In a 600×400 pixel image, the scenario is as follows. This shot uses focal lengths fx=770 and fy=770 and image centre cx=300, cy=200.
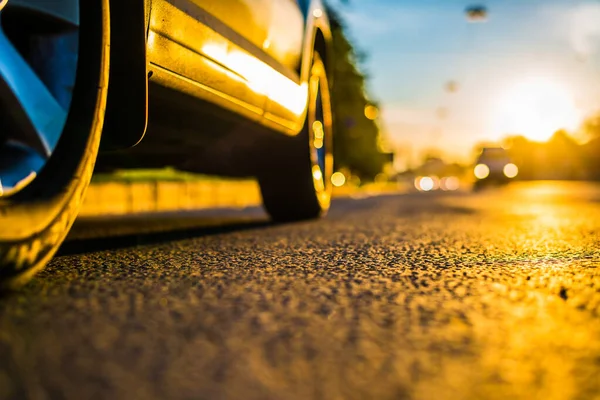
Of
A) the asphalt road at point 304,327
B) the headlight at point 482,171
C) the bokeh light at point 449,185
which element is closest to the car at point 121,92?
the asphalt road at point 304,327

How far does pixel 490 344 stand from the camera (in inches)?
78.4

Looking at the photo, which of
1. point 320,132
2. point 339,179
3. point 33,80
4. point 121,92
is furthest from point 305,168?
point 339,179

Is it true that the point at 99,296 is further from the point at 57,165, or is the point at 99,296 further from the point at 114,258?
the point at 114,258

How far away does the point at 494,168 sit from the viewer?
32.3 metres

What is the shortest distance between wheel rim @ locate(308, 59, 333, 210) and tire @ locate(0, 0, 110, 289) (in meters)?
3.08

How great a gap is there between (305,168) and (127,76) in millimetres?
2808

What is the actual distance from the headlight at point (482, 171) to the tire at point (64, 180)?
30624 millimetres

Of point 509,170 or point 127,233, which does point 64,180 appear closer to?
point 127,233

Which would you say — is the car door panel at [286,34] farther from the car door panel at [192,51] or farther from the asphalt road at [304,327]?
the asphalt road at [304,327]

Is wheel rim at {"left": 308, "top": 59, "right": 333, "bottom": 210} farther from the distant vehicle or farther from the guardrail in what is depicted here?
the distant vehicle

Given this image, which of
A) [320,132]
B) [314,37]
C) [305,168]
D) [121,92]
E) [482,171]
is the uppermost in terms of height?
[482,171]

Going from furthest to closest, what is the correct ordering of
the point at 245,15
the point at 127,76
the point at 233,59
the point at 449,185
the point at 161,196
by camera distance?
1. the point at 449,185
2. the point at 161,196
3. the point at 245,15
4. the point at 233,59
5. the point at 127,76

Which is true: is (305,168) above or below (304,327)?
above

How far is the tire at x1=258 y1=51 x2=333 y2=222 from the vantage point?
19.0ft
